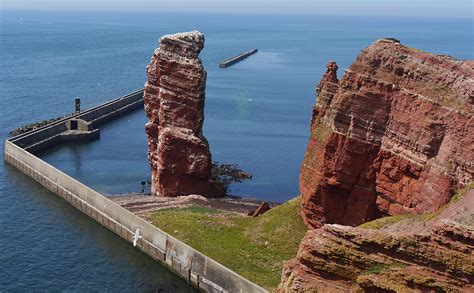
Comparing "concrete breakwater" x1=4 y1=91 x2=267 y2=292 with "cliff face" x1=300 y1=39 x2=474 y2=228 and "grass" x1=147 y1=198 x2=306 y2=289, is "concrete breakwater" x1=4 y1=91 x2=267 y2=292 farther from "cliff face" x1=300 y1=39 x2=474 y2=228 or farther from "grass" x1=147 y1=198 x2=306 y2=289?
"cliff face" x1=300 y1=39 x2=474 y2=228

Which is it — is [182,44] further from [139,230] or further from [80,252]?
[80,252]

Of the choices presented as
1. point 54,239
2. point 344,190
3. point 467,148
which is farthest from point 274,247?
point 54,239

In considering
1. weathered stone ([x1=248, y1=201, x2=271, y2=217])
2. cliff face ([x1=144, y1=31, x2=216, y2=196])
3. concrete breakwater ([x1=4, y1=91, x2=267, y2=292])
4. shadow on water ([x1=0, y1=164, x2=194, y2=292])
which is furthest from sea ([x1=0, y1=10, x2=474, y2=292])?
weathered stone ([x1=248, y1=201, x2=271, y2=217])

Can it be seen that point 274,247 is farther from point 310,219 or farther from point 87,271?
point 87,271

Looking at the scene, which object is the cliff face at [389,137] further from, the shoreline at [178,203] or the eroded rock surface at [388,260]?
the shoreline at [178,203]

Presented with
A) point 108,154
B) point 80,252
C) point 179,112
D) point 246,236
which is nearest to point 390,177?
point 246,236

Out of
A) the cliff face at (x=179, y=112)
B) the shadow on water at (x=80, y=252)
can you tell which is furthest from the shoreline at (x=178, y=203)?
the shadow on water at (x=80, y=252)
